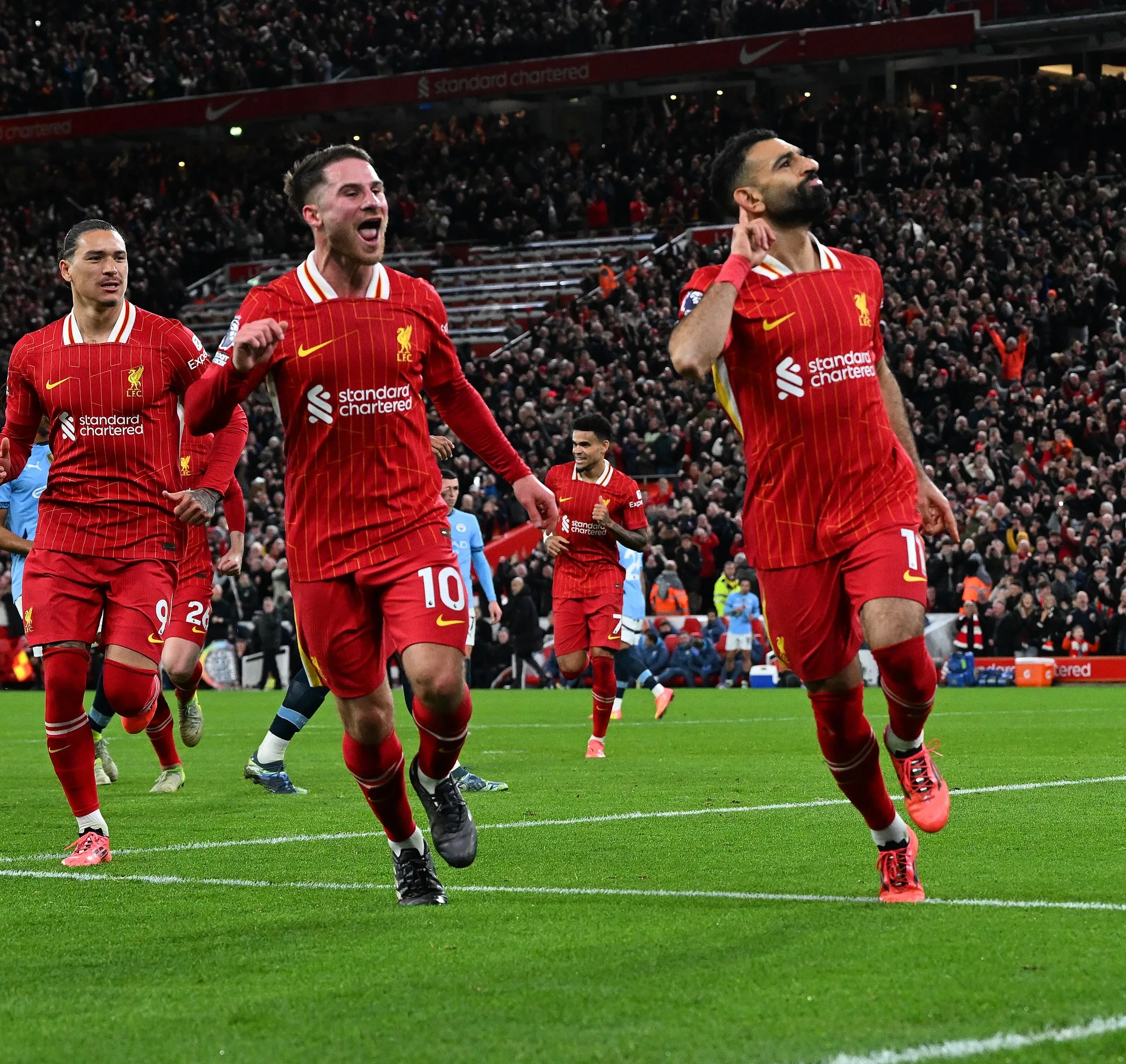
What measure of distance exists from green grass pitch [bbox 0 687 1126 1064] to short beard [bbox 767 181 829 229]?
7.73 feet

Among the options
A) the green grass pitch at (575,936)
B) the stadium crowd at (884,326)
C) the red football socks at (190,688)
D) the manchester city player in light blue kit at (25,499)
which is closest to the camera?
the green grass pitch at (575,936)

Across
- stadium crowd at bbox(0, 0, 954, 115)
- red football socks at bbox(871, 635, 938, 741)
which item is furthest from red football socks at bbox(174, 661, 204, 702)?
stadium crowd at bbox(0, 0, 954, 115)

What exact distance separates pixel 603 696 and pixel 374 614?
7.75 metres

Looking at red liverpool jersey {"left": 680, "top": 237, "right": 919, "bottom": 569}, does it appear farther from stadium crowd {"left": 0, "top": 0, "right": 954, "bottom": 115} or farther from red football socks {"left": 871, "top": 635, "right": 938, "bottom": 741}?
stadium crowd {"left": 0, "top": 0, "right": 954, "bottom": 115}

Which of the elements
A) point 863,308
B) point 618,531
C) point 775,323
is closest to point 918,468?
point 863,308

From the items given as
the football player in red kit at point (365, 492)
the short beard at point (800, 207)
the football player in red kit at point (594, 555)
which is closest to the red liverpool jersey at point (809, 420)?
the short beard at point (800, 207)

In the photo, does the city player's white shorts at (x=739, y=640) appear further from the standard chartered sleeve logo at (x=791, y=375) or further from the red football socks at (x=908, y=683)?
the standard chartered sleeve logo at (x=791, y=375)

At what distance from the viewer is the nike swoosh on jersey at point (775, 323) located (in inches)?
Answer: 232

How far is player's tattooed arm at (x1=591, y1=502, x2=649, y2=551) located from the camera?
Answer: 1325 centimetres

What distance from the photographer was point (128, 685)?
25.6 ft

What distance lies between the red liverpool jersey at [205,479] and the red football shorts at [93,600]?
412 mm

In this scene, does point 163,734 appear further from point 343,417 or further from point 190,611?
point 343,417

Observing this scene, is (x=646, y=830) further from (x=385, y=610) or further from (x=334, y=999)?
(x=334, y=999)

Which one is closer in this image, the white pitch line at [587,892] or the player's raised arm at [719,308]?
the player's raised arm at [719,308]
